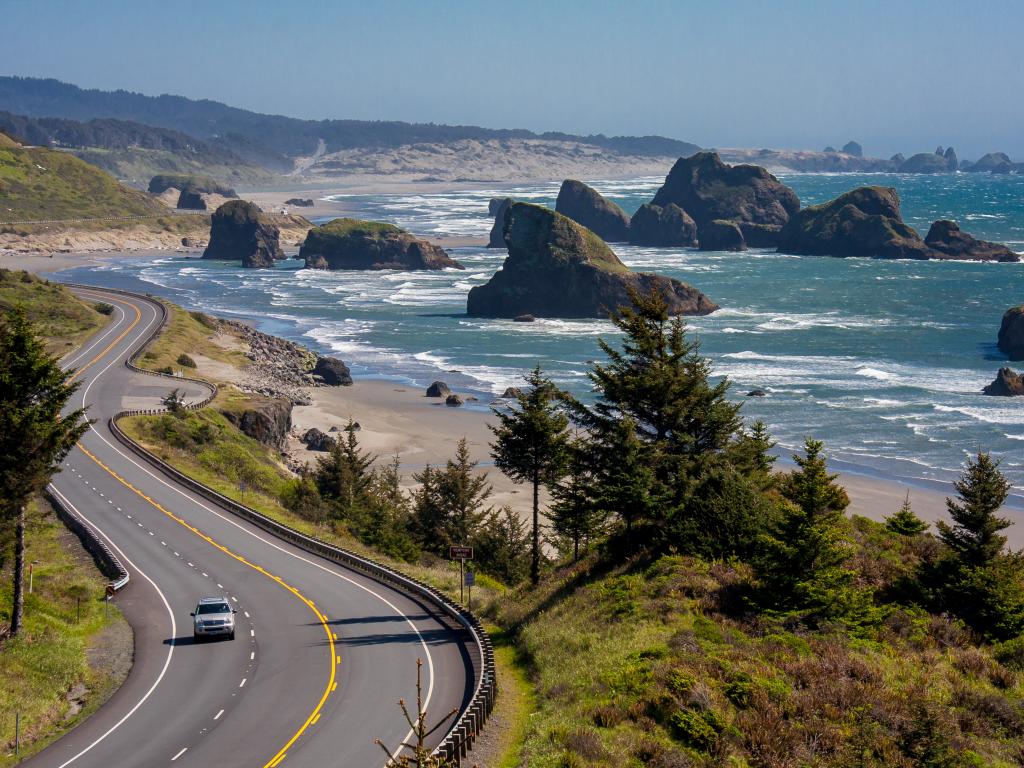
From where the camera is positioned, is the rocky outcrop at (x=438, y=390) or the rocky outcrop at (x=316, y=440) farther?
the rocky outcrop at (x=438, y=390)

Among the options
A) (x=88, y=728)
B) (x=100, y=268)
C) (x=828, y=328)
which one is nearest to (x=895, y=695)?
(x=88, y=728)

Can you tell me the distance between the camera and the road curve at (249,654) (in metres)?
24.0

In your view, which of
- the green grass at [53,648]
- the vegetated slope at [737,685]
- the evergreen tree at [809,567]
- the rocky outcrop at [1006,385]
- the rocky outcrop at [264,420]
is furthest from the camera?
the rocky outcrop at [1006,385]

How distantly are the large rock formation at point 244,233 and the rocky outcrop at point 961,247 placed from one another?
357 feet

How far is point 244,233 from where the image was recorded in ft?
644

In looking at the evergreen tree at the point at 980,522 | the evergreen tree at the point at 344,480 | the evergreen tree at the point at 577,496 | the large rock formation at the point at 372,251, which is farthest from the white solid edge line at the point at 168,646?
the large rock formation at the point at 372,251

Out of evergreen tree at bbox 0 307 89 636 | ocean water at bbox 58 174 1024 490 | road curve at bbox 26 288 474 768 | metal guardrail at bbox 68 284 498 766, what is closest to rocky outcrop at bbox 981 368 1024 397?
ocean water at bbox 58 174 1024 490

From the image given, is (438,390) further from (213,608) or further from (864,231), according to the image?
(864,231)

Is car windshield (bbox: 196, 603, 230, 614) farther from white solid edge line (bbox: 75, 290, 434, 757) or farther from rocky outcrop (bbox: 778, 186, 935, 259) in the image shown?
rocky outcrop (bbox: 778, 186, 935, 259)

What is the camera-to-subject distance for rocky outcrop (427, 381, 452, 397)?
3553 inches

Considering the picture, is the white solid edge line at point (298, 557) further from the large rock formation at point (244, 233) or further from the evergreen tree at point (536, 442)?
the large rock formation at point (244, 233)

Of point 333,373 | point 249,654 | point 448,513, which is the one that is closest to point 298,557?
point 448,513

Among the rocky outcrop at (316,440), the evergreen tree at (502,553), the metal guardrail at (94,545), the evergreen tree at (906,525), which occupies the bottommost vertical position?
the rocky outcrop at (316,440)

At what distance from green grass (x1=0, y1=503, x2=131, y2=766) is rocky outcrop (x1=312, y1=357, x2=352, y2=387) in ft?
177
